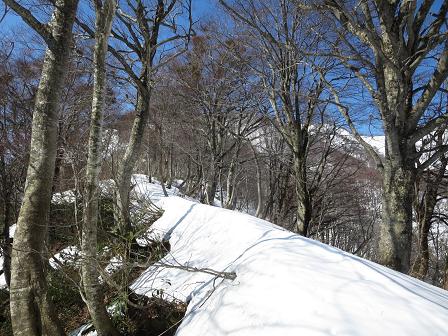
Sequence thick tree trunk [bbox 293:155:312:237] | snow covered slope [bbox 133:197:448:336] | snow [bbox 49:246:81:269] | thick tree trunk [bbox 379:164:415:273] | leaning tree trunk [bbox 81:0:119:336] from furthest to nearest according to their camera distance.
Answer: thick tree trunk [bbox 293:155:312:237]
thick tree trunk [bbox 379:164:415:273]
snow [bbox 49:246:81:269]
leaning tree trunk [bbox 81:0:119:336]
snow covered slope [bbox 133:197:448:336]

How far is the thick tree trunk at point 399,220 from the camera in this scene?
161 inches

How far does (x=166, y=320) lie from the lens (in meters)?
3.20

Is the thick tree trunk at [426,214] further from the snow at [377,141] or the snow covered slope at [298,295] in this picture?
the snow covered slope at [298,295]

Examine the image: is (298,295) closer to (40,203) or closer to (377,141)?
(40,203)

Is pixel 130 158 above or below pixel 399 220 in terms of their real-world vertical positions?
below

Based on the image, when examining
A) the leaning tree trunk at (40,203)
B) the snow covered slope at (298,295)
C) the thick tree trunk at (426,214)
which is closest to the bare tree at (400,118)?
the snow covered slope at (298,295)

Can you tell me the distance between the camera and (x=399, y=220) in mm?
4102

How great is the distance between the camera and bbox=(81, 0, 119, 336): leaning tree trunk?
2811mm

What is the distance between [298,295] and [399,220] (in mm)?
2922

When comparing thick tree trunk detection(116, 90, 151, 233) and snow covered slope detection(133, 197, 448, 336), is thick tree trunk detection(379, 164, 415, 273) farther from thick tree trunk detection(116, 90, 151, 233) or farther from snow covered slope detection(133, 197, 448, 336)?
thick tree trunk detection(116, 90, 151, 233)

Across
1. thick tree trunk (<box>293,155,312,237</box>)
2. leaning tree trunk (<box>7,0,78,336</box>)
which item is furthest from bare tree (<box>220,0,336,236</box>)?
leaning tree trunk (<box>7,0,78,336</box>)

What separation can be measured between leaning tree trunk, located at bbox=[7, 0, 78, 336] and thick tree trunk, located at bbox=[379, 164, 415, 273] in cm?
412

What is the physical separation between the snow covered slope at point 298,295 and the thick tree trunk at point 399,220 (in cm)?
171

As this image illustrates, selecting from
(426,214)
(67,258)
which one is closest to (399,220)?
(67,258)
